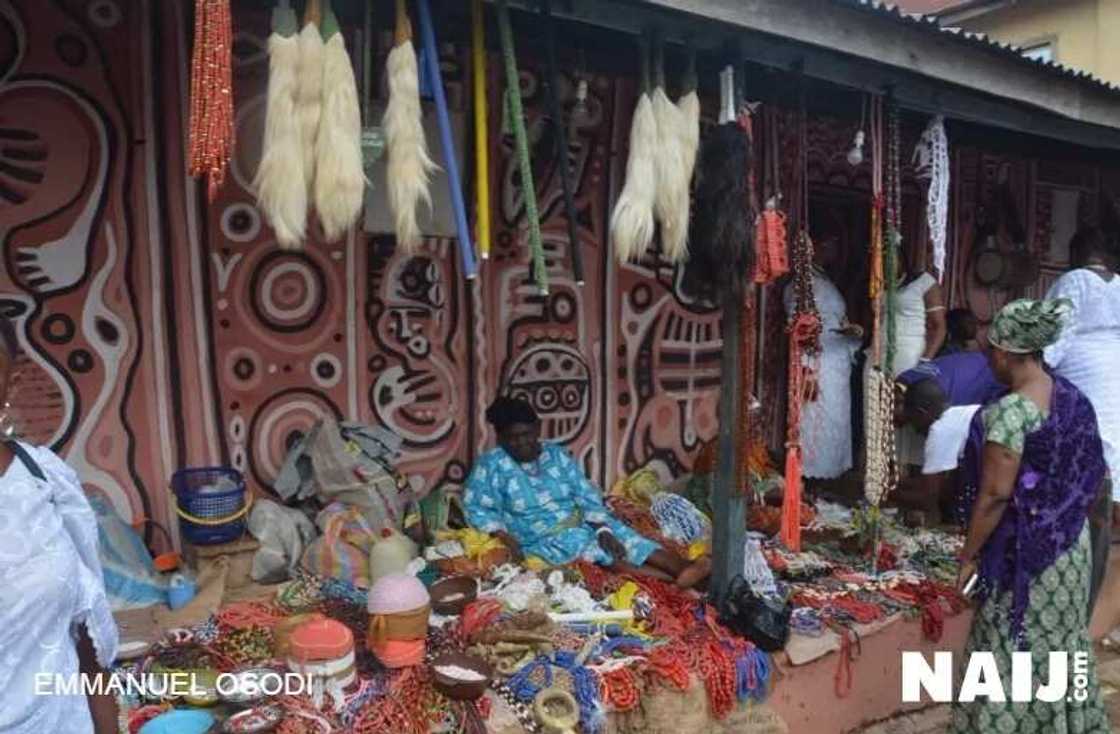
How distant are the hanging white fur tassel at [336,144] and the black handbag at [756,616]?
2.28 m

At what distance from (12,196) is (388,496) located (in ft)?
6.31

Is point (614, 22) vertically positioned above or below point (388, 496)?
Answer: above

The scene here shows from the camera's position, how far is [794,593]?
4031 millimetres

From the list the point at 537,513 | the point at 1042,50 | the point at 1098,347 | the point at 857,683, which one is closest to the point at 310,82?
the point at 537,513

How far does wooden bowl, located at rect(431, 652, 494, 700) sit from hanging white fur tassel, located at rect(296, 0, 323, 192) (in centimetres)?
164

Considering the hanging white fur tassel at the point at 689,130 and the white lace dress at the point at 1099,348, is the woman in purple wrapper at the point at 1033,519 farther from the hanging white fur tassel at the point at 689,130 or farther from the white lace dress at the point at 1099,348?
the white lace dress at the point at 1099,348

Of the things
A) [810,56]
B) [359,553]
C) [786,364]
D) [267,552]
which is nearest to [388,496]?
[359,553]

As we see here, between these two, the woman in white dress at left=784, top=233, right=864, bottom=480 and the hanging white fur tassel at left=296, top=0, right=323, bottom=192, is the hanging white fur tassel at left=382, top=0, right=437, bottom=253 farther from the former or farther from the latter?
the woman in white dress at left=784, top=233, right=864, bottom=480

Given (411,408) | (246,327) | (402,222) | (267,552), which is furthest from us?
(411,408)

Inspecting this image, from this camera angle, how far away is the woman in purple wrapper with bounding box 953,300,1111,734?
2779mm

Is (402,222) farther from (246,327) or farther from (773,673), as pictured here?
(773,673)

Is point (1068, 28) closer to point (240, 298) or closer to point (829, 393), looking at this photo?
point (829, 393)

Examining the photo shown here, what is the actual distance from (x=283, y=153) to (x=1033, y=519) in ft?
8.65

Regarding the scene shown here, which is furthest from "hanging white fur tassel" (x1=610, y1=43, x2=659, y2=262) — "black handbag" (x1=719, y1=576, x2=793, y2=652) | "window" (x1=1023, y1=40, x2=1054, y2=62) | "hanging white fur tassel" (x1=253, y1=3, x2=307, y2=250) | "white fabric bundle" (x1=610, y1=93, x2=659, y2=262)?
"window" (x1=1023, y1=40, x2=1054, y2=62)
